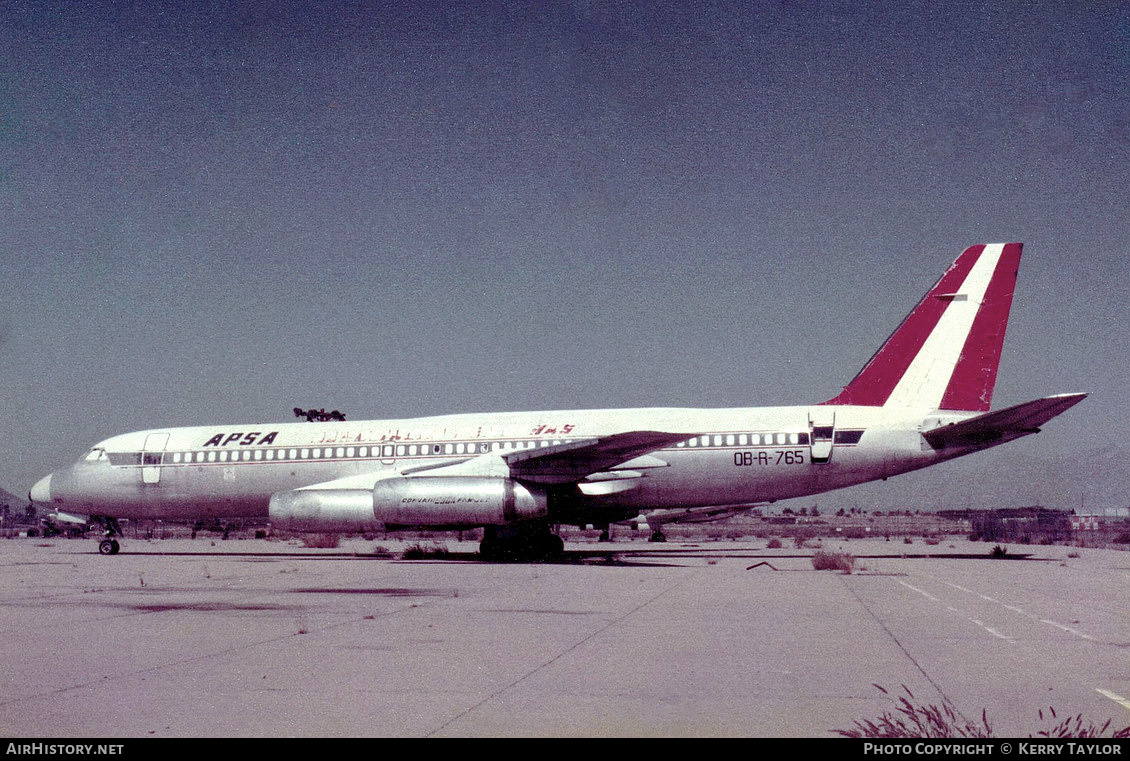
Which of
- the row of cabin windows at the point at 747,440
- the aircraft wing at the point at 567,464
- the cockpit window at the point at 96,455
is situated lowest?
the aircraft wing at the point at 567,464

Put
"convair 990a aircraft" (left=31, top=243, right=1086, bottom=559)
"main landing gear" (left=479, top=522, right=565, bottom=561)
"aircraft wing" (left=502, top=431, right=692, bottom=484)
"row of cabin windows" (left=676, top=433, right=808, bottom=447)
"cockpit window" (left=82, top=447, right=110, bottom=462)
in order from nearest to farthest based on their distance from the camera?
"aircraft wing" (left=502, top=431, right=692, bottom=484) → "convair 990a aircraft" (left=31, top=243, right=1086, bottom=559) → "row of cabin windows" (left=676, top=433, right=808, bottom=447) → "main landing gear" (left=479, top=522, right=565, bottom=561) → "cockpit window" (left=82, top=447, right=110, bottom=462)

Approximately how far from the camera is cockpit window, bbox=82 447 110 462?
28823 millimetres

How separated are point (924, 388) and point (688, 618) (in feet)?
53.3

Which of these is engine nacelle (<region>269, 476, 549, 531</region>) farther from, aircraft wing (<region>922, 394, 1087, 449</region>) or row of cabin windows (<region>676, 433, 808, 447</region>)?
aircraft wing (<region>922, 394, 1087, 449</region>)

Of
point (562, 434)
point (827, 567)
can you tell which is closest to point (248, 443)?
point (562, 434)

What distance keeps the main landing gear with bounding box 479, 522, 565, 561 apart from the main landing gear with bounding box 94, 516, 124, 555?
1139 cm

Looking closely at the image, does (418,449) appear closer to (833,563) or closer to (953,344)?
(833,563)

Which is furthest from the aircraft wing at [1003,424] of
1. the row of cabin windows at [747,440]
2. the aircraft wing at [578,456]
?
the aircraft wing at [578,456]

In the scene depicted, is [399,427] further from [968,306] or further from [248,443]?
[968,306]

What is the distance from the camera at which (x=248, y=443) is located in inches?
1083

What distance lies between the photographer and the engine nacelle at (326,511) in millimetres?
22703

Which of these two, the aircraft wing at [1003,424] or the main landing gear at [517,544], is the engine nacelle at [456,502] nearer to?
the main landing gear at [517,544]

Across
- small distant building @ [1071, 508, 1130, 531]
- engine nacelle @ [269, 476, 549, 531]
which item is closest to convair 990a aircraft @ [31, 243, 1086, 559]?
engine nacelle @ [269, 476, 549, 531]

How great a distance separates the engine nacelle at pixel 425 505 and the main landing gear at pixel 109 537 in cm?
812
